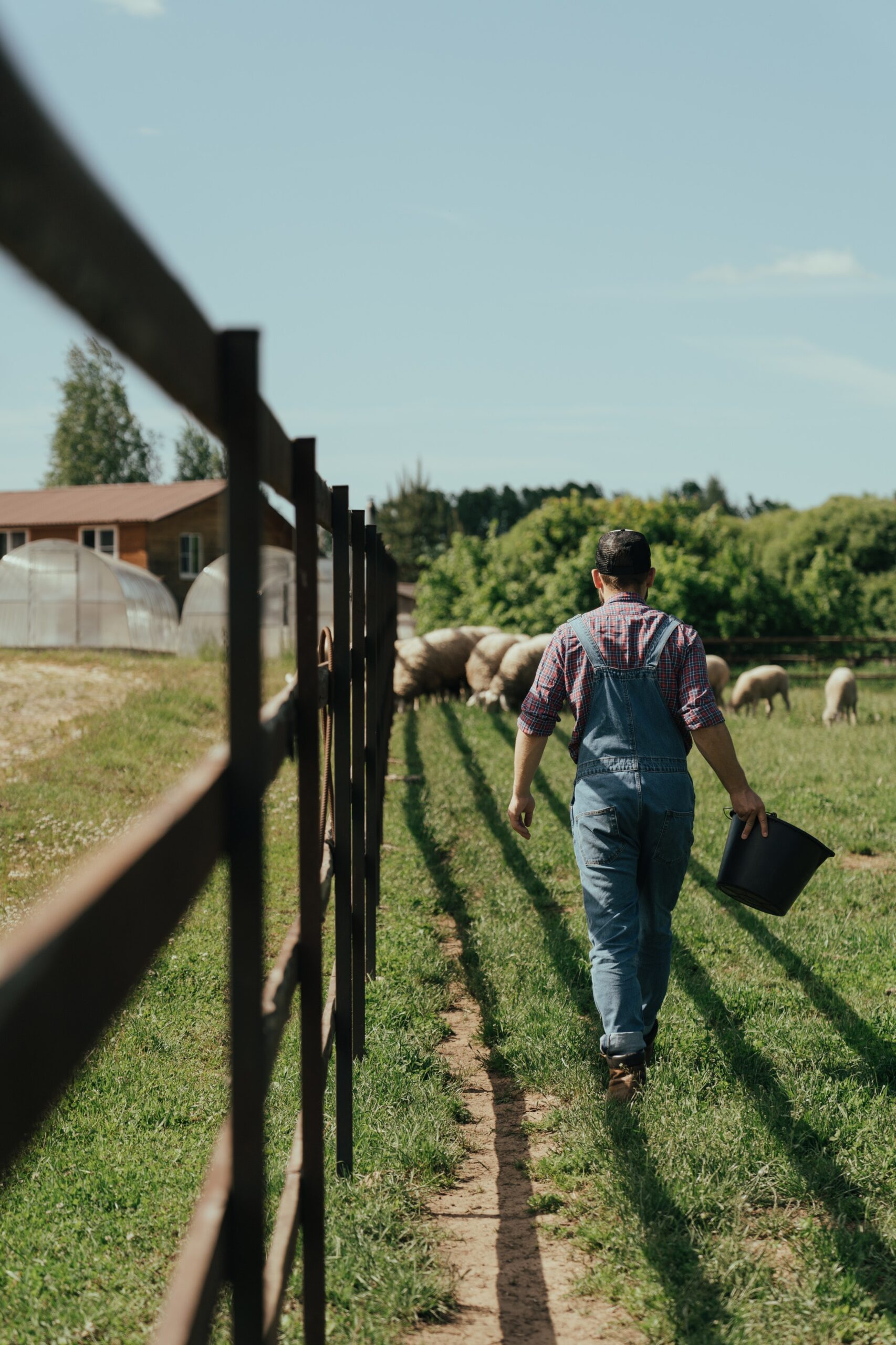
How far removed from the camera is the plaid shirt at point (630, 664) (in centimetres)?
429

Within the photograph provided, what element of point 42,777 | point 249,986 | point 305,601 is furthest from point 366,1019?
point 42,777

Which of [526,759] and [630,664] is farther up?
[630,664]

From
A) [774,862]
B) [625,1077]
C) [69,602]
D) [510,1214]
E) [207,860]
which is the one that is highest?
[69,602]

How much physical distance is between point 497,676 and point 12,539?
27085 millimetres

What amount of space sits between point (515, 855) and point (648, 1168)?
4.29 m

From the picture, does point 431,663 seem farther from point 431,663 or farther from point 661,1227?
point 661,1227

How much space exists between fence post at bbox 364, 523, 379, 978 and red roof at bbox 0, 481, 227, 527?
29.6m

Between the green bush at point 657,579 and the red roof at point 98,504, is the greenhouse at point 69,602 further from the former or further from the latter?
the green bush at point 657,579

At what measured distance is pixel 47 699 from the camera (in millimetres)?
16375

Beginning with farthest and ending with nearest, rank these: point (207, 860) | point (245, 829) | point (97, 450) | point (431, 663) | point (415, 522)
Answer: point (415, 522) < point (97, 450) < point (431, 663) < point (245, 829) < point (207, 860)

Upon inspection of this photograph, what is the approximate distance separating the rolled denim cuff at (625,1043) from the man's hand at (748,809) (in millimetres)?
908

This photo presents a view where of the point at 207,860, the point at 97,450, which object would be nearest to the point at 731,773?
the point at 207,860

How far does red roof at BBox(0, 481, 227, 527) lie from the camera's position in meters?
35.7

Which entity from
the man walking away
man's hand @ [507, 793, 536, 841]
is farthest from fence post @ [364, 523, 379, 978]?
the man walking away
